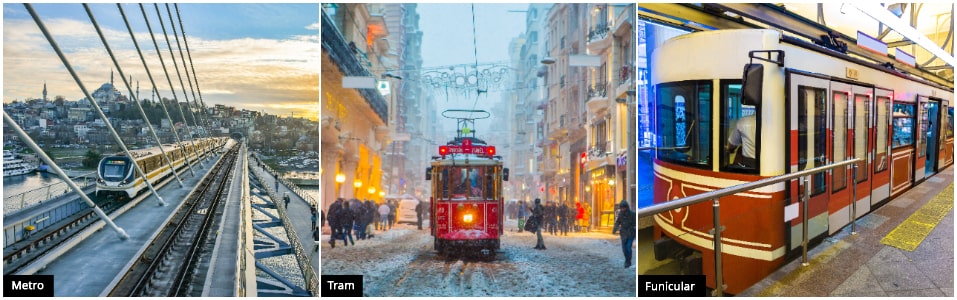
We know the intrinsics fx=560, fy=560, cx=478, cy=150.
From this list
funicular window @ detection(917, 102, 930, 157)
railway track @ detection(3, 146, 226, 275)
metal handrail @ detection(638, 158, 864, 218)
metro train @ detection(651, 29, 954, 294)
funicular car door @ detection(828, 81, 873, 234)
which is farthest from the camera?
funicular window @ detection(917, 102, 930, 157)

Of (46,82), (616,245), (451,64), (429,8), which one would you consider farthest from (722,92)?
(46,82)

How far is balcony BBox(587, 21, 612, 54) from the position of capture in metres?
3.78

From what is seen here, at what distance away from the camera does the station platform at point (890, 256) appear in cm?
330

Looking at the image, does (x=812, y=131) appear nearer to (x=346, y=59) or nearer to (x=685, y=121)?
(x=685, y=121)

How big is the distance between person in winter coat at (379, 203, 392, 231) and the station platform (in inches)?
87.2

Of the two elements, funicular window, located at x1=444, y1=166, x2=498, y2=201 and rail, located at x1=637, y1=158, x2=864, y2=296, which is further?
funicular window, located at x1=444, y1=166, x2=498, y2=201

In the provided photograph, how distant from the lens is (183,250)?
4832 millimetres

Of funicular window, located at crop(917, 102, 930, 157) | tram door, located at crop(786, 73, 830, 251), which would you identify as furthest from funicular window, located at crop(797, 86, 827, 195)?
funicular window, located at crop(917, 102, 930, 157)

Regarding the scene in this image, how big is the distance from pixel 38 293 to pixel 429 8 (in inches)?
131

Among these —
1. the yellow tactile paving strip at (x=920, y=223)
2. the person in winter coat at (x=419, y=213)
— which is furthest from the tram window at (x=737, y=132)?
the person in winter coat at (x=419, y=213)

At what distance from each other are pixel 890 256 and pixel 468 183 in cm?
275

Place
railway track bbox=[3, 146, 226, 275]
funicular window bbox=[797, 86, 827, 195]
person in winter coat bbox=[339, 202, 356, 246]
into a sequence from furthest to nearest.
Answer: railway track bbox=[3, 146, 226, 275] → person in winter coat bbox=[339, 202, 356, 246] → funicular window bbox=[797, 86, 827, 195]

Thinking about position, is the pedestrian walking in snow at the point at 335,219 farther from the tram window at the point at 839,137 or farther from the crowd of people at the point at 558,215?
the tram window at the point at 839,137

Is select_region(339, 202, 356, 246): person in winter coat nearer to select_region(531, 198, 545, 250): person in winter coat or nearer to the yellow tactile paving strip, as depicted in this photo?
select_region(531, 198, 545, 250): person in winter coat
